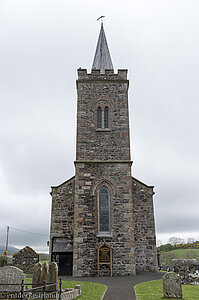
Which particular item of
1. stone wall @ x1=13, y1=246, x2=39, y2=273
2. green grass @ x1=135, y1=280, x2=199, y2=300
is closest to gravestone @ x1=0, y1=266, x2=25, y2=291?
green grass @ x1=135, y1=280, x2=199, y2=300

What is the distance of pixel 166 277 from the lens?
1107 centimetres

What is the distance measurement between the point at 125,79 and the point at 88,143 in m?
6.50

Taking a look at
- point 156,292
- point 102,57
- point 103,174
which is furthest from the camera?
point 102,57

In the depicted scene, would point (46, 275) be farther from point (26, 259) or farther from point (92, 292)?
point (26, 259)

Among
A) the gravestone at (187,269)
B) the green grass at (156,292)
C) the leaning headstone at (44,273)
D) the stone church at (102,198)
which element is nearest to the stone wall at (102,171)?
the stone church at (102,198)

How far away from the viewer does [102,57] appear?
27.4 metres

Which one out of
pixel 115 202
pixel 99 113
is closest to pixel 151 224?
pixel 115 202

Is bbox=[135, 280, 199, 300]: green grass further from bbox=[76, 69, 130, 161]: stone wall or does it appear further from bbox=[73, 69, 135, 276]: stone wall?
bbox=[76, 69, 130, 161]: stone wall

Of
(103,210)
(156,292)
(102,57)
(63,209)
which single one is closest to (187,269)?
(156,292)

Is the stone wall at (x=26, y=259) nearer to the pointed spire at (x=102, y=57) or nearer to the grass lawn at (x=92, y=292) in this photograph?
the grass lawn at (x=92, y=292)

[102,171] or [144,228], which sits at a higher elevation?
[102,171]

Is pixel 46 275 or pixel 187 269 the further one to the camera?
pixel 187 269

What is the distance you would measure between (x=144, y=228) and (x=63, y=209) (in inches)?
254

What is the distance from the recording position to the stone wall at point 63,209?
2141 centimetres
